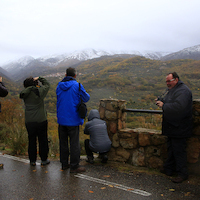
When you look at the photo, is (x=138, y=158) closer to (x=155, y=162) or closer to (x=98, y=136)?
(x=155, y=162)

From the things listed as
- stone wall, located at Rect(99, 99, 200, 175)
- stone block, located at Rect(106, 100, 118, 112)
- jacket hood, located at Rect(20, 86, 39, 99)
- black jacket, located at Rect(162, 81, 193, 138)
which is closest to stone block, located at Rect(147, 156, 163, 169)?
stone wall, located at Rect(99, 99, 200, 175)

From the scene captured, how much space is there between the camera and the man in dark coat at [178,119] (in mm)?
2965

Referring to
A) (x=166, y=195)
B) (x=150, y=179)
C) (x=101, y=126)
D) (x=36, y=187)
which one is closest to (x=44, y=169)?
(x=36, y=187)

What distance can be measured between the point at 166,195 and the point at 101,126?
174 centimetres

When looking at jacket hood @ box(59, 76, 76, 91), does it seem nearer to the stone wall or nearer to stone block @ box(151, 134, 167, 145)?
the stone wall

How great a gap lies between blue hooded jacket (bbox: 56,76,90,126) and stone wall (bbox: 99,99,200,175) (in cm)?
99

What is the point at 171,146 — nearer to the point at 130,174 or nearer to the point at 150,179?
the point at 150,179

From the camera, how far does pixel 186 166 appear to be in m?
3.12

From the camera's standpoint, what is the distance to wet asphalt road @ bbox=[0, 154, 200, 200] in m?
2.68

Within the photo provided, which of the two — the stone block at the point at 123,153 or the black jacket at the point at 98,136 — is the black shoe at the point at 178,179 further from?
the black jacket at the point at 98,136

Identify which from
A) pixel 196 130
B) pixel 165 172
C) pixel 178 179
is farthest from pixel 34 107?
pixel 196 130

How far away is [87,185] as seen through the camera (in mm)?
2992

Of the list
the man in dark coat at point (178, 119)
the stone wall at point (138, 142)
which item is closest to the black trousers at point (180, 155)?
the man in dark coat at point (178, 119)

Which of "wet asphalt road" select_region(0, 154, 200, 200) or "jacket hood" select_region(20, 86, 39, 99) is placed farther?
"jacket hood" select_region(20, 86, 39, 99)
